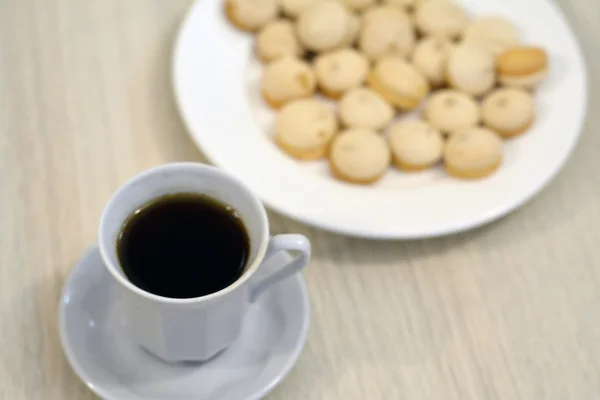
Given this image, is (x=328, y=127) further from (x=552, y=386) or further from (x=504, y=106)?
(x=552, y=386)

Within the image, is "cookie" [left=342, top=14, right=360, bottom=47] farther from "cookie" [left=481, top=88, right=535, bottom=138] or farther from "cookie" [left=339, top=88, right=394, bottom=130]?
"cookie" [left=481, top=88, right=535, bottom=138]

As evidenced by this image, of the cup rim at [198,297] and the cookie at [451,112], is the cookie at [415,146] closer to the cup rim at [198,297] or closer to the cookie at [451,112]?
the cookie at [451,112]

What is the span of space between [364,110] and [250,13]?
21cm

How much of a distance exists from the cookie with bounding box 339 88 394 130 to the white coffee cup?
0.29 metres

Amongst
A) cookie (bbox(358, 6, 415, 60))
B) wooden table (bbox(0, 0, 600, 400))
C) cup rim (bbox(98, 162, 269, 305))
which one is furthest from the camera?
cookie (bbox(358, 6, 415, 60))

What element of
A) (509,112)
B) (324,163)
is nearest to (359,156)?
(324,163)

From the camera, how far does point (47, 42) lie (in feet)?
2.79

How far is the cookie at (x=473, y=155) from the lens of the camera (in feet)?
2.37

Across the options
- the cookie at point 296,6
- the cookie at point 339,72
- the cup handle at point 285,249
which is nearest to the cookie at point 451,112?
the cookie at point 339,72

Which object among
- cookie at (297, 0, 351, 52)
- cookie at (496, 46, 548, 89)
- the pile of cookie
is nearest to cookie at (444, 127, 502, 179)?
the pile of cookie

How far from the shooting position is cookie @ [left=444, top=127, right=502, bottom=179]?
721 millimetres

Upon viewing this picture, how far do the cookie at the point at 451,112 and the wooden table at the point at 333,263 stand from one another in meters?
0.13

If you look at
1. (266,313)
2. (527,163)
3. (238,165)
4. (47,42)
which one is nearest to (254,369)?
(266,313)

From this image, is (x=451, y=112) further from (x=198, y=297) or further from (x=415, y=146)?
(x=198, y=297)
